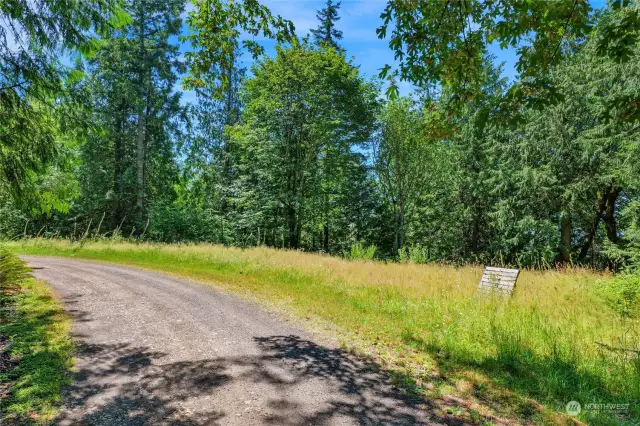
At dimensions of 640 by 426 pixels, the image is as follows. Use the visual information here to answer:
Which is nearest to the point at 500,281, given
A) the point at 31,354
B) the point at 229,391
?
the point at 229,391

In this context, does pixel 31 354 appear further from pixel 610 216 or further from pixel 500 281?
pixel 610 216

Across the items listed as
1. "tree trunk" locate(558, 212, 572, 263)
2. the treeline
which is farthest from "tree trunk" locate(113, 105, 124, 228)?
"tree trunk" locate(558, 212, 572, 263)

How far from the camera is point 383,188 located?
27938 millimetres

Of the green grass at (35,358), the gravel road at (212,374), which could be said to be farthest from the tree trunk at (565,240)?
the green grass at (35,358)

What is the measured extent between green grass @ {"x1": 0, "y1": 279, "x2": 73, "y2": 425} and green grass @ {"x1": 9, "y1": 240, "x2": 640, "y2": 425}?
13.2 feet

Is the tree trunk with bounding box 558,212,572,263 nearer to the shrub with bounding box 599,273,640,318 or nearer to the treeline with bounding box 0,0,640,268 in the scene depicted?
the treeline with bounding box 0,0,640,268

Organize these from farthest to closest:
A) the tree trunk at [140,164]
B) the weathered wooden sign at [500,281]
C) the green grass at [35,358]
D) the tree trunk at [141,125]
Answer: the tree trunk at [140,164]
the tree trunk at [141,125]
the weathered wooden sign at [500,281]
the green grass at [35,358]

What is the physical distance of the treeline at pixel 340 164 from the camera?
19.1 metres

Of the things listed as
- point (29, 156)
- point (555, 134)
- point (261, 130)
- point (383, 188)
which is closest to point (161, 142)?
point (261, 130)

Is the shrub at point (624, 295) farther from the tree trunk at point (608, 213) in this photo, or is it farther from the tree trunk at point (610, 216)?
the tree trunk at point (610, 216)

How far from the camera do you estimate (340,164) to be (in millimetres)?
24578

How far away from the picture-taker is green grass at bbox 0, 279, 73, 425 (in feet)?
11.1

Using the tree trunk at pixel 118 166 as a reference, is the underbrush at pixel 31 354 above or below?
below

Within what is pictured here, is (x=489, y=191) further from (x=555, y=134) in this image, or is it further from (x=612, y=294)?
(x=612, y=294)
